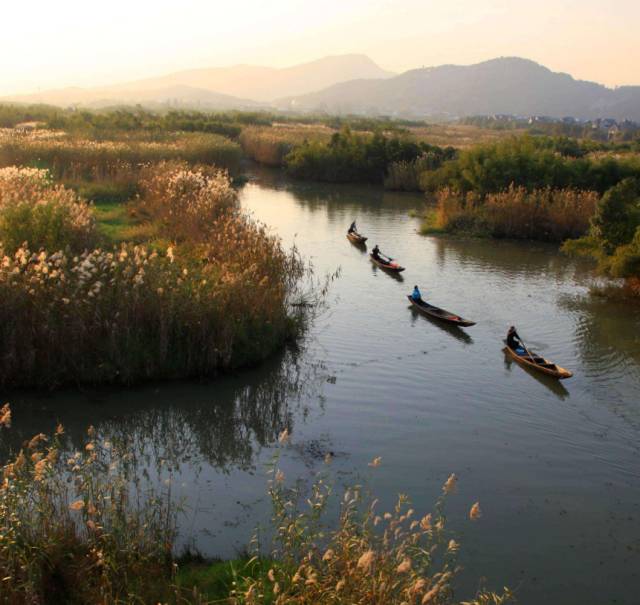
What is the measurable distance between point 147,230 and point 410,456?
1398cm

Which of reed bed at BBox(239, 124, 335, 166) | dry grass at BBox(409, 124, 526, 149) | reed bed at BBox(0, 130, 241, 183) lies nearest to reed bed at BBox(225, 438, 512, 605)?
reed bed at BBox(0, 130, 241, 183)

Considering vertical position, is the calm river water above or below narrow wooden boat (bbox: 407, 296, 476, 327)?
below

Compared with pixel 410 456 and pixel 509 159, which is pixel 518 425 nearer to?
pixel 410 456

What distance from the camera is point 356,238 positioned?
28312 millimetres

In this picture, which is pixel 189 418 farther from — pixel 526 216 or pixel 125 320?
pixel 526 216

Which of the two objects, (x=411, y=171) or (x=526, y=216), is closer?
(x=526, y=216)

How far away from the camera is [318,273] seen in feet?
76.0

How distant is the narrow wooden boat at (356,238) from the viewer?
92.6 feet

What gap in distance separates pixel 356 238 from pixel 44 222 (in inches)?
564

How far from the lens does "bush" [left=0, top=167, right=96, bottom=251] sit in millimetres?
16234

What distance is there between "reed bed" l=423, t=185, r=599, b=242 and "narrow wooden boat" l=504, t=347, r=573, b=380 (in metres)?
15.9

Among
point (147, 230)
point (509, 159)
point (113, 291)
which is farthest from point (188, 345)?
point (509, 159)

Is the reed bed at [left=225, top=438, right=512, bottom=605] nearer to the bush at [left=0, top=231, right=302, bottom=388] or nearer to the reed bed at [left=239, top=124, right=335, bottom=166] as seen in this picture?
the bush at [left=0, top=231, right=302, bottom=388]

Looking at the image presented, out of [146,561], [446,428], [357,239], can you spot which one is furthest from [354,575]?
[357,239]
